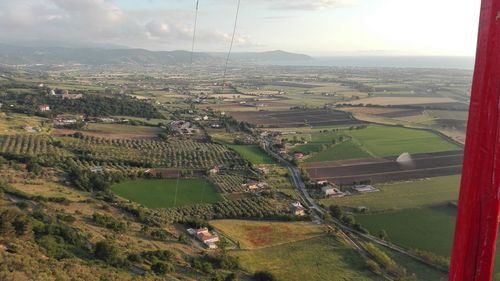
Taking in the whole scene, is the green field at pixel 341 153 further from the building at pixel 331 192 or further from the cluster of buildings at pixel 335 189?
the building at pixel 331 192

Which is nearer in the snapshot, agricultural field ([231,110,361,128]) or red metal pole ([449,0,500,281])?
red metal pole ([449,0,500,281])

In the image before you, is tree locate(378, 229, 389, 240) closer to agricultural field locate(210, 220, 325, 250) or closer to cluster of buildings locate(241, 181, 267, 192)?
agricultural field locate(210, 220, 325, 250)

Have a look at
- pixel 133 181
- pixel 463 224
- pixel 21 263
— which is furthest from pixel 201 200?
pixel 463 224

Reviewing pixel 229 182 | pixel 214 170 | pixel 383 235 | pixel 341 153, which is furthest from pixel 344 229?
pixel 341 153

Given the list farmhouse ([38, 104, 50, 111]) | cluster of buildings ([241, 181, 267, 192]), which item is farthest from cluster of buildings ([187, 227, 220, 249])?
farmhouse ([38, 104, 50, 111])

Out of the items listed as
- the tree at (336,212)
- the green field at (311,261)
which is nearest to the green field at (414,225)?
the tree at (336,212)

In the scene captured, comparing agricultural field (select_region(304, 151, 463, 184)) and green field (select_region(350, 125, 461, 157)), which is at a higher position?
green field (select_region(350, 125, 461, 157))
